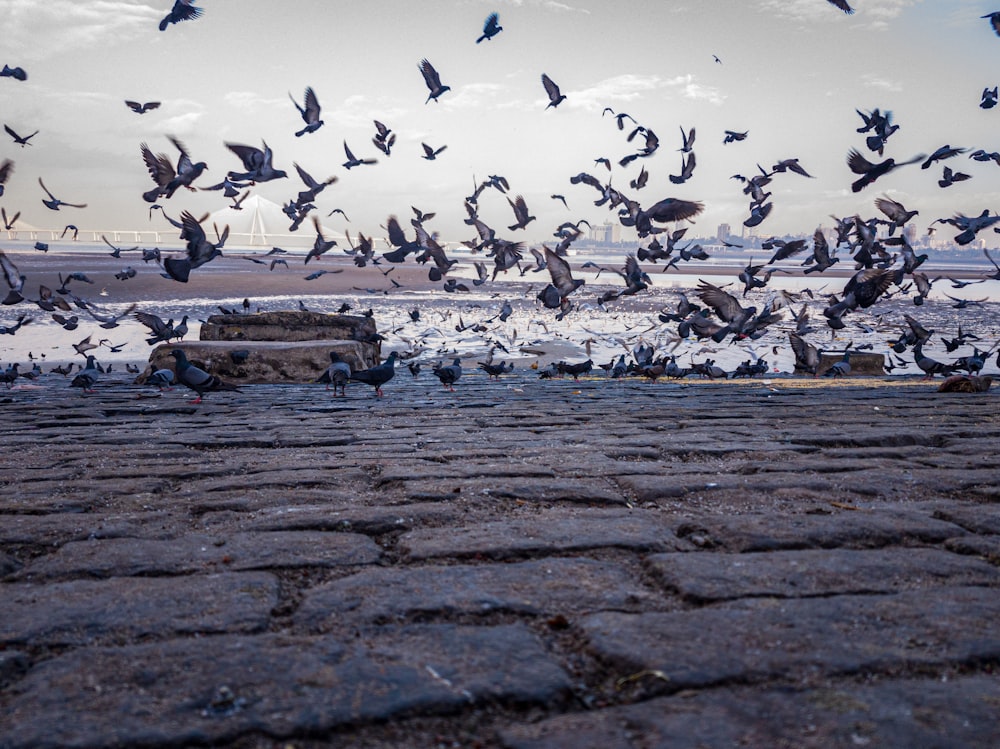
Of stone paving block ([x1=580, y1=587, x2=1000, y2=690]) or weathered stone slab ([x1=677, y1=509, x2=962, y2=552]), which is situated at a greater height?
stone paving block ([x1=580, y1=587, x2=1000, y2=690])

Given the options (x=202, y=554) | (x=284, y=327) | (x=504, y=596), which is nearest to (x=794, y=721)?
(x=504, y=596)

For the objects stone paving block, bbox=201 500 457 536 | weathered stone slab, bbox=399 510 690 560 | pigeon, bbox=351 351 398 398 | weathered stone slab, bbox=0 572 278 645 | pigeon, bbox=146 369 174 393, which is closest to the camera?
weathered stone slab, bbox=0 572 278 645

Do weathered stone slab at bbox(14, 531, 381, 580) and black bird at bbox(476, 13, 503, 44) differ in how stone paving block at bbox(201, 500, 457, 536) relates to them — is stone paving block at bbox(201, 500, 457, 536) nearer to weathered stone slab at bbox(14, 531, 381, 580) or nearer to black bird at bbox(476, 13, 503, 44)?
weathered stone slab at bbox(14, 531, 381, 580)

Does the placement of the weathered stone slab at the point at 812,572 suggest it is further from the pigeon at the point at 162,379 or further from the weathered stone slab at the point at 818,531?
the pigeon at the point at 162,379

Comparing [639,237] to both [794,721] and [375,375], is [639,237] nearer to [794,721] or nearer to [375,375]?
[375,375]

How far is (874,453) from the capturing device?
418 cm

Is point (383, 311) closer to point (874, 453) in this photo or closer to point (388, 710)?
point (874, 453)

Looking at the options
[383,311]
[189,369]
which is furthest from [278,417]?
[383,311]

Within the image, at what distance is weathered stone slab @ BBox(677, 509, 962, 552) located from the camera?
99.7 inches

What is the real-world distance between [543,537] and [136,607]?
3.97ft

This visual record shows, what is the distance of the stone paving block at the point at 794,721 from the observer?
1.37 meters

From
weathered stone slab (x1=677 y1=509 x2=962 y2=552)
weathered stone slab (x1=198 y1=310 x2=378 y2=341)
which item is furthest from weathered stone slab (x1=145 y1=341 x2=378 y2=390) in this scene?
weathered stone slab (x1=677 y1=509 x2=962 y2=552)

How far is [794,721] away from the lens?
143 centimetres

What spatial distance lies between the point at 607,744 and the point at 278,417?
514 centimetres
